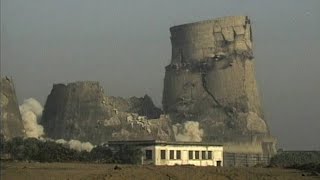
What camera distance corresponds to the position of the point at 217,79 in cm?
8494

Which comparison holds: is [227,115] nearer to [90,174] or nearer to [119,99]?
[119,99]

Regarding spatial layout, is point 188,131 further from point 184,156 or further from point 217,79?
point 184,156

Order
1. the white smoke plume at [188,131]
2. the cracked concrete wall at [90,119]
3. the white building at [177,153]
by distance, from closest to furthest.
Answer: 1. the white building at [177,153]
2. the cracked concrete wall at [90,119]
3. the white smoke plume at [188,131]

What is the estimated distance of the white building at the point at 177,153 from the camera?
156 feet

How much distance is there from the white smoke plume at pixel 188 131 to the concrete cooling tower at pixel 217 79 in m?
2.93

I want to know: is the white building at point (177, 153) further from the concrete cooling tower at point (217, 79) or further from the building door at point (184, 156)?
the concrete cooling tower at point (217, 79)

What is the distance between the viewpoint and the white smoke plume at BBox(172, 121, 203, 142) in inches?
2972

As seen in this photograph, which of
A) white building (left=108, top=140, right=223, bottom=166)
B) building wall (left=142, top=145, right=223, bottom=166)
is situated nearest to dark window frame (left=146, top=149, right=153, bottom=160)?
white building (left=108, top=140, right=223, bottom=166)

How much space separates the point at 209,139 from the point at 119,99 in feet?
39.4

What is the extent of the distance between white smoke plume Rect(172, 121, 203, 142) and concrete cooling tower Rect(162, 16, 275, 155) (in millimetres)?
2929

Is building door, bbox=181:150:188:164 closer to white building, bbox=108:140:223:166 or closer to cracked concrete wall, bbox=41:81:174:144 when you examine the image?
white building, bbox=108:140:223:166

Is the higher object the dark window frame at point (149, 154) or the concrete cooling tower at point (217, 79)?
the concrete cooling tower at point (217, 79)

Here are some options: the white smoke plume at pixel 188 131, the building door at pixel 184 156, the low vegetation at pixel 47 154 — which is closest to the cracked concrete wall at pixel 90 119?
the white smoke plume at pixel 188 131

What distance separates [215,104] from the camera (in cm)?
8356
